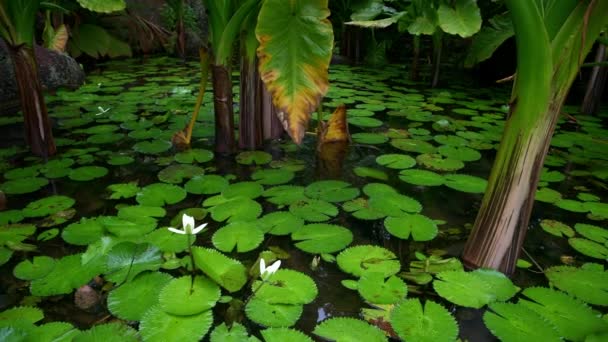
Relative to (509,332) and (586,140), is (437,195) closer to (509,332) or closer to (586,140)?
(509,332)

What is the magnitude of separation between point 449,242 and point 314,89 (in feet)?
1.89

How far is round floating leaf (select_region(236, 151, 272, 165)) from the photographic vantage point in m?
1.56

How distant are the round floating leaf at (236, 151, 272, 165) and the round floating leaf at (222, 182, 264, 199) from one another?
9.1 inches

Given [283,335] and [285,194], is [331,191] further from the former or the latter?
[283,335]

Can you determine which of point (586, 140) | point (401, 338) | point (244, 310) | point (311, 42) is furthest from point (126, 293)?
point (586, 140)

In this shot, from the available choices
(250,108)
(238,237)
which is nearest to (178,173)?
(250,108)

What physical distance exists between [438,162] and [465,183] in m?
0.22

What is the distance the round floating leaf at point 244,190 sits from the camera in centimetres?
127

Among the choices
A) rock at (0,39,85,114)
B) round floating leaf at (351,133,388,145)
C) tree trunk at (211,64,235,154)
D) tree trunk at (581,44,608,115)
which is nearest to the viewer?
tree trunk at (211,64,235,154)

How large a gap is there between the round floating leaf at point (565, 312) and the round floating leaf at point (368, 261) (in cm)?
29

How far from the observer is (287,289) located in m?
0.83

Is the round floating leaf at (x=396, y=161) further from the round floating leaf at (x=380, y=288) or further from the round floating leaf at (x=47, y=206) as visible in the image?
the round floating leaf at (x=47, y=206)

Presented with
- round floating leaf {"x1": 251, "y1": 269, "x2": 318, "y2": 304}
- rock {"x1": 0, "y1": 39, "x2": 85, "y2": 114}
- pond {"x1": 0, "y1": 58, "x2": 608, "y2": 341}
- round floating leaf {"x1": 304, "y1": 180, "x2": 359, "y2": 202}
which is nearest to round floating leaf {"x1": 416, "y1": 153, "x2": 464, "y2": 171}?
pond {"x1": 0, "y1": 58, "x2": 608, "y2": 341}

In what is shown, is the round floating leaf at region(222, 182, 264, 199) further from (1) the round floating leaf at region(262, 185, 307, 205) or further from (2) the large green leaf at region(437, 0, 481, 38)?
(2) the large green leaf at region(437, 0, 481, 38)
